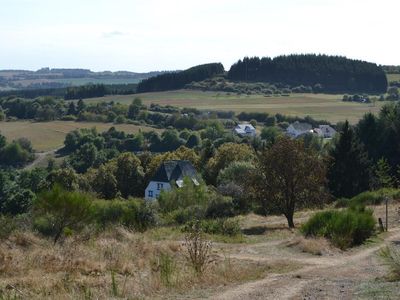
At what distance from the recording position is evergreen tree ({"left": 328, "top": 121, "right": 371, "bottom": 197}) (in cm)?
4453

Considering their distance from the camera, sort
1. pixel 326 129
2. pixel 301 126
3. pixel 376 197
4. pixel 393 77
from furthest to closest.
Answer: pixel 393 77
pixel 301 126
pixel 326 129
pixel 376 197

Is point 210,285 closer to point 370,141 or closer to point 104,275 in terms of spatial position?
point 104,275

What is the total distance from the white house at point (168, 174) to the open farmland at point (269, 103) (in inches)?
1973

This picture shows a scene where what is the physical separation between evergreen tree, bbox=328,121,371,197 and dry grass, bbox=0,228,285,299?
105ft

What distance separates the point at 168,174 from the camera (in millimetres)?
57625

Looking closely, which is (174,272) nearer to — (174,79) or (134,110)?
(134,110)

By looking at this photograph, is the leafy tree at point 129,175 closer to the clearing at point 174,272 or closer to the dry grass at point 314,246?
the clearing at point 174,272

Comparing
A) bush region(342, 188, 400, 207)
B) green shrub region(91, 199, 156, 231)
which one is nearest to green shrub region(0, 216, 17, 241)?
green shrub region(91, 199, 156, 231)

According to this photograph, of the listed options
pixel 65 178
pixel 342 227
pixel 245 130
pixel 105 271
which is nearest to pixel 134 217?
pixel 342 227

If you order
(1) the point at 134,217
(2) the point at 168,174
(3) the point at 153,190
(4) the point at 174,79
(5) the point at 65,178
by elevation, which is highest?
(4) the point at 174,79

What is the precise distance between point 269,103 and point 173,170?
8291 centimetres

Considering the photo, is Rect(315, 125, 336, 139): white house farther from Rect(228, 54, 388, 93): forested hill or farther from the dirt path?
the dirt path

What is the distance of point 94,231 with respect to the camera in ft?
58.9

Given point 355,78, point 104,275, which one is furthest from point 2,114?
point 104,275
